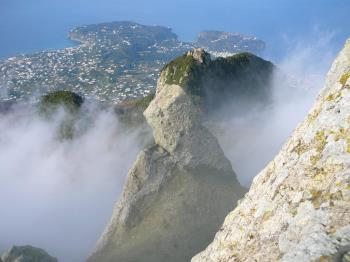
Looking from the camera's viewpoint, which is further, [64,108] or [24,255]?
[64,108]

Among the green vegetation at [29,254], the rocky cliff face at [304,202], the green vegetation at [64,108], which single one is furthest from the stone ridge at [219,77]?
the rocky cliff face at [304,202]

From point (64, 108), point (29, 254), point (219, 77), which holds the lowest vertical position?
point (29, 254)

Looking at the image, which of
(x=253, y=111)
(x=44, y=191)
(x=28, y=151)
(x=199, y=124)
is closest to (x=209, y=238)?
(x=199, y=124)

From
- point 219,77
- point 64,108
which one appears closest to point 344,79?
point 219,77

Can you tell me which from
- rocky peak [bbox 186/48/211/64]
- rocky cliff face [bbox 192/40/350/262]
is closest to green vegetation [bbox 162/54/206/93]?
rocky peak [bbox 186/48/211/64]

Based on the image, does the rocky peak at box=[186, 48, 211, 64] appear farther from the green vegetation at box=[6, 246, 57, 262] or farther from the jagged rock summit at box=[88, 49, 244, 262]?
the green vegetation at box=[6, 246, 57, 262]

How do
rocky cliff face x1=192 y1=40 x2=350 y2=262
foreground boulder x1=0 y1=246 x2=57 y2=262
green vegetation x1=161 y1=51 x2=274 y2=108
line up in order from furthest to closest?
1. green vegetation x1=161 y1=51 x2=274 y2=108
2. foreground boulder x1=0 y1=246 x2=57 y2=262
3. rocky cliff face x1=192 y1=40 x2=350 y2=262

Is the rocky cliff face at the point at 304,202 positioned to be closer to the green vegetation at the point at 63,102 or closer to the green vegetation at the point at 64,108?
the green vegetation at the point at 64,108

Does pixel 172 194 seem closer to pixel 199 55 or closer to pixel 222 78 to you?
pixel 199 55
